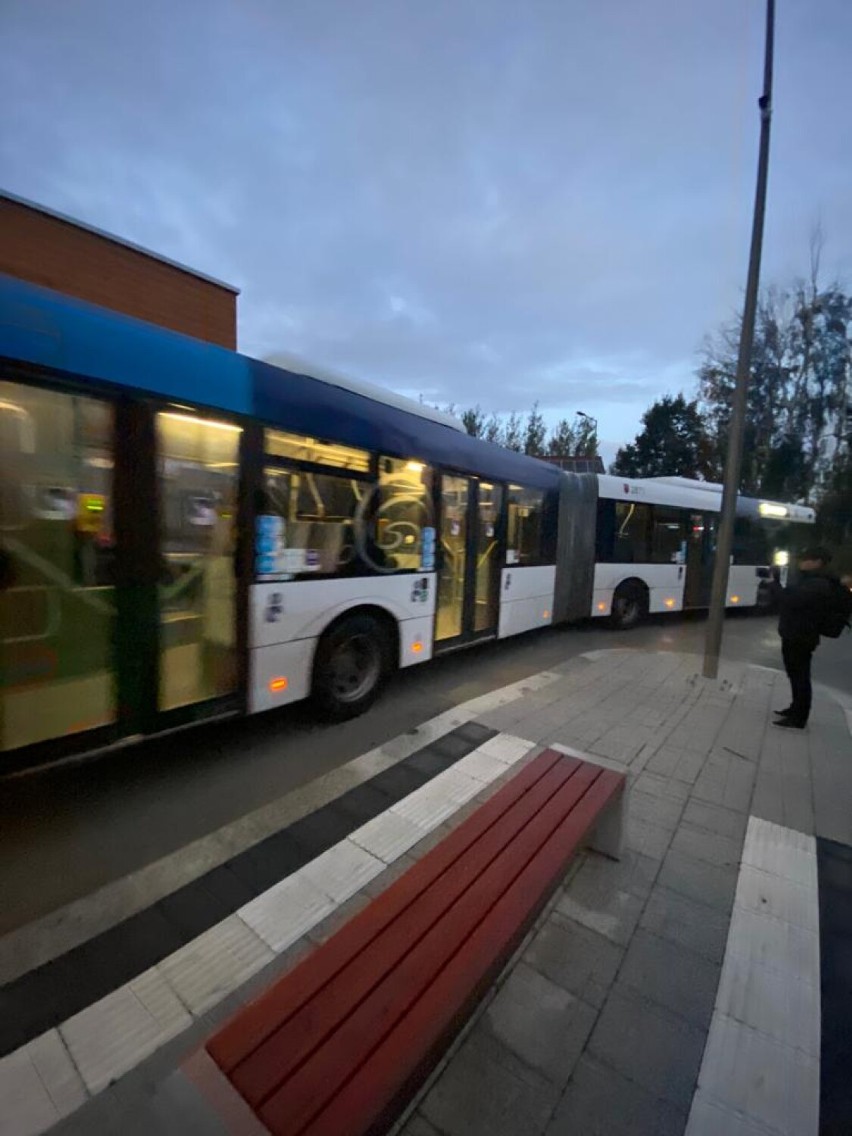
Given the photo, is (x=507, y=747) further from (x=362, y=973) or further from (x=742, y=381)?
(x=742, y=381)

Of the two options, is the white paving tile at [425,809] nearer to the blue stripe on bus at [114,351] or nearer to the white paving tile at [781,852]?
the white paving tile at [781,852]

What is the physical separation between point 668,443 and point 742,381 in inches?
1319

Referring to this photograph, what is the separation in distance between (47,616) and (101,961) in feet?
5.77

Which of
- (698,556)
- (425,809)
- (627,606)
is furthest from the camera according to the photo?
(698,556)

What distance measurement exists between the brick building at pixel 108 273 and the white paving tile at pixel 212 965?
811 centimetres

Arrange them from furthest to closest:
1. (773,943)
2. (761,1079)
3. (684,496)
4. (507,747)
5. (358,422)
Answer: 1. (684,496)
2. (358,422)
3. (507,747)
4. (773,943)
5. (761,1079)

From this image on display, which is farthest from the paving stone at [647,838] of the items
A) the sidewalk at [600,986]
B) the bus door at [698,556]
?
the bus door at [698,556]

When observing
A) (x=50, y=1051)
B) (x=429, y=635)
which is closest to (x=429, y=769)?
(x=429, y=635)

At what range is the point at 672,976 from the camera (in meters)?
2.11

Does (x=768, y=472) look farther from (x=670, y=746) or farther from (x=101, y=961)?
(x=101, y=961)

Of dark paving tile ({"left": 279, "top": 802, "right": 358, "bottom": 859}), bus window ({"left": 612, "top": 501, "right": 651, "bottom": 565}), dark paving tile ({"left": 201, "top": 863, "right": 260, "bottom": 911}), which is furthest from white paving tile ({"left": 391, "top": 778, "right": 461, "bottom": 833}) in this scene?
bus window ({"left": 612, "top": 501, "right": 651, "bottom": 565})

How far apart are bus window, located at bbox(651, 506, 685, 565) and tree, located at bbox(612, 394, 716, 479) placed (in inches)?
1078

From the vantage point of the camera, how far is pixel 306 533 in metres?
4.10

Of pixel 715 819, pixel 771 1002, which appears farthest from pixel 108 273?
pixel 771 1002
